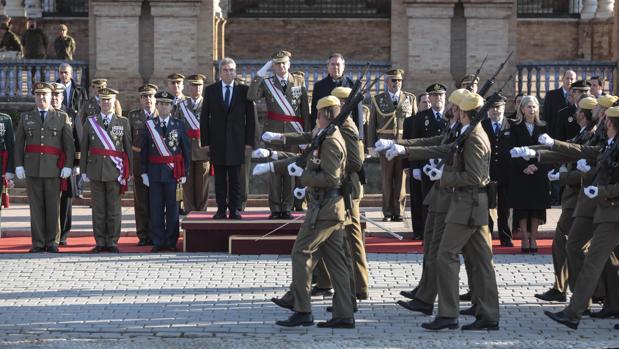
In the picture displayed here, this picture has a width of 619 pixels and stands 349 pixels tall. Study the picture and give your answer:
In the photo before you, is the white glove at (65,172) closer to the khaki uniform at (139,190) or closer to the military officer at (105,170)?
the military officer at (105,170)

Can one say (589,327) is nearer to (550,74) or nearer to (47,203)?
(47,203)

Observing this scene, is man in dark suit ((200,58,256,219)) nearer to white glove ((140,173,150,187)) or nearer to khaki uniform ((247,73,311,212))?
khaki uniform ((247,73,311,212))

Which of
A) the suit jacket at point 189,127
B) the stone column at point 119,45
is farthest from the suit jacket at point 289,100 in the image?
the stone column at point 119,45

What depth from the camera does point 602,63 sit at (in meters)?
26.0

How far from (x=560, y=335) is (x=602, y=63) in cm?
1344

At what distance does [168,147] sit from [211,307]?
4.12 meters

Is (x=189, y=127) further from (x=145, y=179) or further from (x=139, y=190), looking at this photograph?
(x=145, y=179)

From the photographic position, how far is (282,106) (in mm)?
18016

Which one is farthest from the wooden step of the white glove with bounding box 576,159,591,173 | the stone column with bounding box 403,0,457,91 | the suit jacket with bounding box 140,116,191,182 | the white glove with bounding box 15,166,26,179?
the stone column with bounding box 403,0,457,91

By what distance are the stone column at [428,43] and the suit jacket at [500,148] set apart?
809 cm

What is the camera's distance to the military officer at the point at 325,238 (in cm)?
1336

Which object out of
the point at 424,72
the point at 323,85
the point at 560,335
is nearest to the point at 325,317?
the point at 560,335

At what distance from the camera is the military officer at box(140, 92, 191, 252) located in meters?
18.0

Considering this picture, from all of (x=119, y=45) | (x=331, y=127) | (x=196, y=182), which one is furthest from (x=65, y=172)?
(x=119, y=45)
